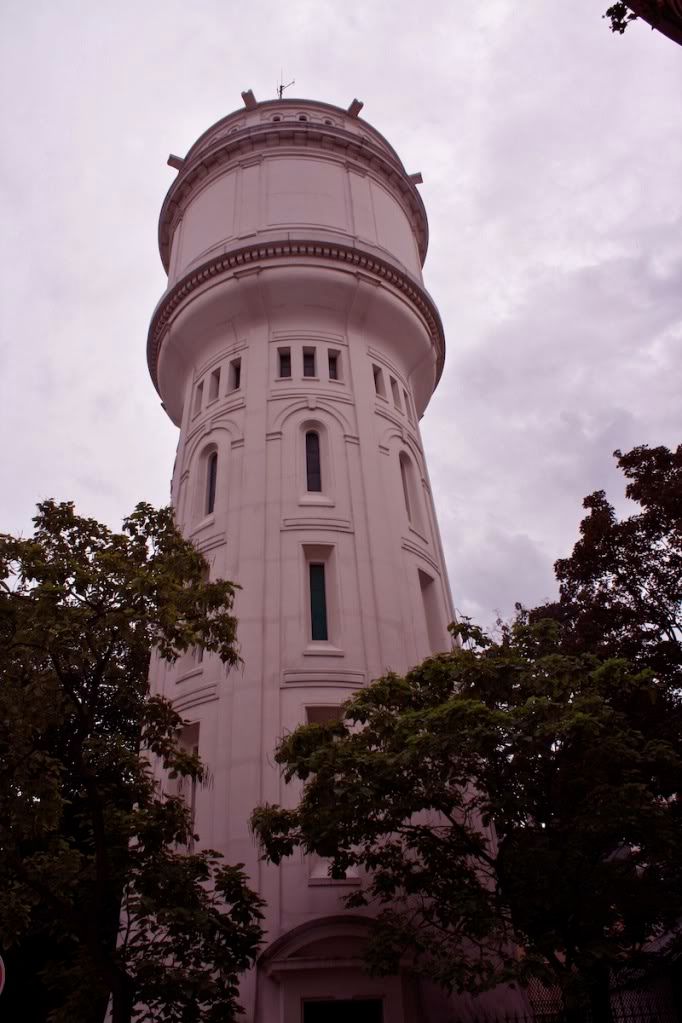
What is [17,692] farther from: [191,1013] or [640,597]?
[640,597]

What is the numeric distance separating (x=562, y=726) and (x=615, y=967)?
13.2ft

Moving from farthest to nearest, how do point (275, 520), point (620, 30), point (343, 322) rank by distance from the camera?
point (343, 322) < point (275, 520) < point (620, 30)

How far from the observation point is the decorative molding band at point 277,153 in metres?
32.2

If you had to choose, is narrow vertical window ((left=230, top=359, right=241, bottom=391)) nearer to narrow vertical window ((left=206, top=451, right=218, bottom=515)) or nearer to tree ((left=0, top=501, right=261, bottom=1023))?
narrow vertical window ((left=206, top=451, right=218, bottom=515))

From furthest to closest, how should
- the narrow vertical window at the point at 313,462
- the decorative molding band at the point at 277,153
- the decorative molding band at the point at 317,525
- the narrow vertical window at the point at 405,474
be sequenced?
the decorative molding band at the point at 277,153, the narrow vertical window at the point at 405,474, the narrow vertical window at the point at 313,462, the decorative molding band at the point at 317,525

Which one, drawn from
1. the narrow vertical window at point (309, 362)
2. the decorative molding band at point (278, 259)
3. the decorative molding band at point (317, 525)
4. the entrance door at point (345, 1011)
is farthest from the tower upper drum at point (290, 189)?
the entrance door at point (345, 1011)

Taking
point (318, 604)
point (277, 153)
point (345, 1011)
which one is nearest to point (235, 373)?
point (318, 604)

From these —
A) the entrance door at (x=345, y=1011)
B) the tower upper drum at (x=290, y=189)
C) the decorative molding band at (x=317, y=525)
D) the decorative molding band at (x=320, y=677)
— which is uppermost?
the tower upper drum at (x=290, y=189)

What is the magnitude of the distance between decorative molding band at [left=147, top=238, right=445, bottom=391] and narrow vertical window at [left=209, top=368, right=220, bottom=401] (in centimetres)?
312

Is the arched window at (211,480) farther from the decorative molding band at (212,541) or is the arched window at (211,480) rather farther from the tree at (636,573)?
the tree at (636,573)

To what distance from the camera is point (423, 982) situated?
16.5 metres

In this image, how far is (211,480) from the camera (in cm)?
2622

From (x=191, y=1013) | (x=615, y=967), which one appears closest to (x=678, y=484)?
(x=615, y=967)

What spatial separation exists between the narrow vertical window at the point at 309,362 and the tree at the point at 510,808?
13.7m
